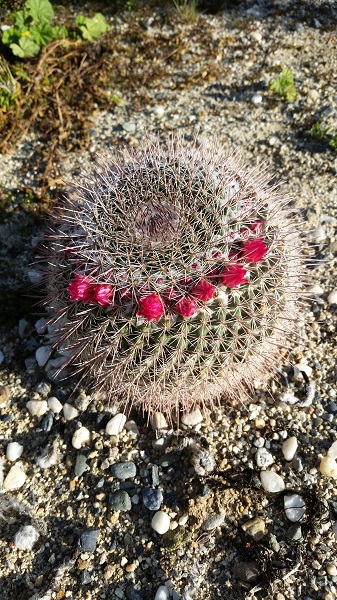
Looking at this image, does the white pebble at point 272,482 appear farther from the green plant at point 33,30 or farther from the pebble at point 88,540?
the green plant at point 33,30

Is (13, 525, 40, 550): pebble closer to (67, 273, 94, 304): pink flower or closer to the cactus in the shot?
the cactus

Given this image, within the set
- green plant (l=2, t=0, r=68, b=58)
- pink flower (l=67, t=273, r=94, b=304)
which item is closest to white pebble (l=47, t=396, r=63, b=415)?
pink flower (l=67, t=273, r=94, b=304)

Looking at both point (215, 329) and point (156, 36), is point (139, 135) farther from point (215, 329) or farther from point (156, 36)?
point (215, 329)

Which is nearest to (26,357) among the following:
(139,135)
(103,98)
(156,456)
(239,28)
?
(156,456)

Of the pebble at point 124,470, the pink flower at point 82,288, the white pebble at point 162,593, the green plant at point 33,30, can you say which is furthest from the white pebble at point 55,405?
the green plant at point 33,30

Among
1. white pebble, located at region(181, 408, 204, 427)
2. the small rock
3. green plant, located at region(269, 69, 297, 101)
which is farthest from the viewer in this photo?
green plant, located at region(269, 69, 297, 101)
